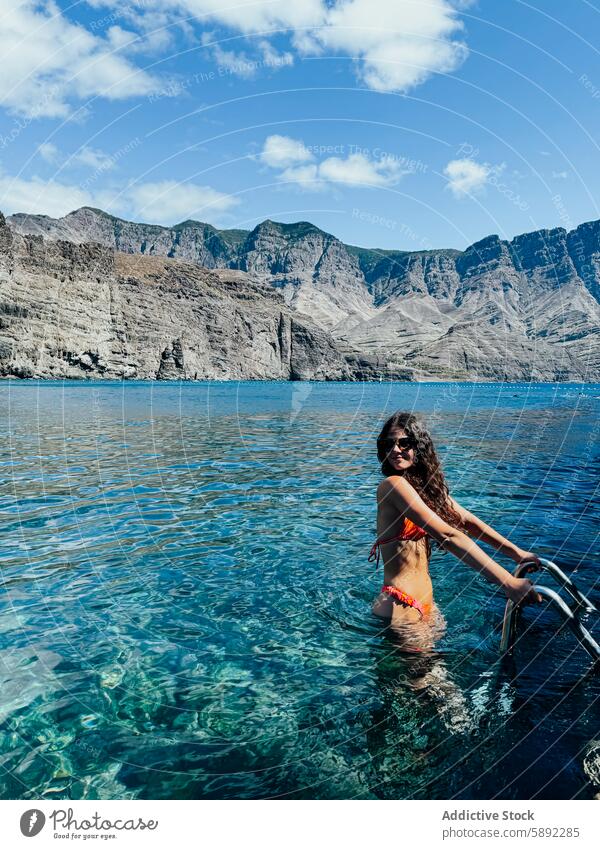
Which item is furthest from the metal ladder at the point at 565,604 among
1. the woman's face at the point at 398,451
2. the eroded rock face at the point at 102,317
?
the eroded rock face at the point at 102,317

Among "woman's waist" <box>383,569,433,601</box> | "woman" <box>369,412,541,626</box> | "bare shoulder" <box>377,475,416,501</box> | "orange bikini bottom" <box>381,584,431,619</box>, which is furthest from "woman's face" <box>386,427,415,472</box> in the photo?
"orange bikini bottom" <box>381,584,431,619</box>

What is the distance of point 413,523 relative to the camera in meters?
5.34

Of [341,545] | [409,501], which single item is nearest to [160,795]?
[409,501]

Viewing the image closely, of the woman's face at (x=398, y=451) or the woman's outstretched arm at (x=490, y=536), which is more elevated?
the woman's face at (x=398, y=451)

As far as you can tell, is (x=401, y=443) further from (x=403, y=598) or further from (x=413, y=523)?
(x=403, y=598)

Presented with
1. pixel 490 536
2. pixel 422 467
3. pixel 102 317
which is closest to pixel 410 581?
pixel 490 536

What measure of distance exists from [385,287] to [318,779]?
196 meters

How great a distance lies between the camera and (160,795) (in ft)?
13.8

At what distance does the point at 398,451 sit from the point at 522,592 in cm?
193

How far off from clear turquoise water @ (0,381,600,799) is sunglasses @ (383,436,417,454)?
2.58 m

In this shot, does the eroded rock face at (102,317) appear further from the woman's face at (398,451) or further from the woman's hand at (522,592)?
the woman's hand at (522,592)

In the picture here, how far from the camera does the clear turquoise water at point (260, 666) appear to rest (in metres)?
4.38

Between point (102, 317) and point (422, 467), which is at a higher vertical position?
point (102, 317)

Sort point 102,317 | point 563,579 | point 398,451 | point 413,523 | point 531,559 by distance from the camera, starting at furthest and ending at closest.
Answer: point 102,317 < point 398,451 < point 413,523 < point 531,559 < point 563,579
